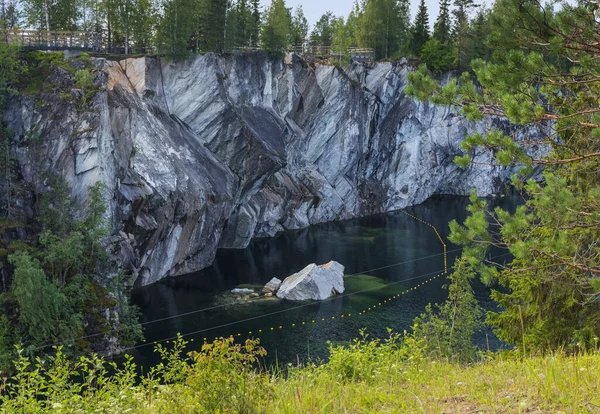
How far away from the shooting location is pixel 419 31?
8319cm

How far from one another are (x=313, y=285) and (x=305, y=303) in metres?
1.77

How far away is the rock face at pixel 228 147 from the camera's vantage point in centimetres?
4022

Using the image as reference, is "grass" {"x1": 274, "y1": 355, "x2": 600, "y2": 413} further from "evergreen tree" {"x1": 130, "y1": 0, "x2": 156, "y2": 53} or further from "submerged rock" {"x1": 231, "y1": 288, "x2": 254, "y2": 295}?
"evergreen tree" {"x1": 130, "y1": 0, "x2": 156, "y2": 53}

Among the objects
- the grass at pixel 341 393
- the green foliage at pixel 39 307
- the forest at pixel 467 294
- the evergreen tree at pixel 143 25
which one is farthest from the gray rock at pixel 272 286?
the grass at pixel 341 393

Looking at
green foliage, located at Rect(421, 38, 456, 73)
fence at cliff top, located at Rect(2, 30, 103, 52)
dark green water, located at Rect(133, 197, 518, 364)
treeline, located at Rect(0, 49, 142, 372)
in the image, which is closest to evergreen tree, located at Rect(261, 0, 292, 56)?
fence at cliff top, located at Rect(2, 30, 103, 52)

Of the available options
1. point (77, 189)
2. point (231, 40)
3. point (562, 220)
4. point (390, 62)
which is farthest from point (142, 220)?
point (390, 62)

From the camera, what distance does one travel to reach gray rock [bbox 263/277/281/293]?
4259 cm

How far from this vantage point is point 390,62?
7625 cm

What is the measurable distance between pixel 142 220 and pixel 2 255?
38.2ft

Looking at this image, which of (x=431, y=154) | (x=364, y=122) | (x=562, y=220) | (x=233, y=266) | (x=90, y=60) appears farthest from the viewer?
(x=431, y=154)

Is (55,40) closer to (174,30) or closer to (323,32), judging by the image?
(174,30)

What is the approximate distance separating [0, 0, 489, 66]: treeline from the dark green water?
18196mm

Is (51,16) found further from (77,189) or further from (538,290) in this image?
(538,290)

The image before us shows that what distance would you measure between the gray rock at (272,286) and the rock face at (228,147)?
904cm
